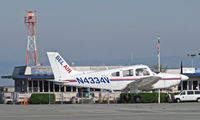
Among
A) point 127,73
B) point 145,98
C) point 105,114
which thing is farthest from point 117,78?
point 105,114

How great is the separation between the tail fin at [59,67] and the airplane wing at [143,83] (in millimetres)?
4770

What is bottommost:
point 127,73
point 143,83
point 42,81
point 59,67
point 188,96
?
point 188,96

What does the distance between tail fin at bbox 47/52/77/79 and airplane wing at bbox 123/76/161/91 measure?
4770 millimetres

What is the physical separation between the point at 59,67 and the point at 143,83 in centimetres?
717

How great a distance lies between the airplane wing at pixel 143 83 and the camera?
36594 mm

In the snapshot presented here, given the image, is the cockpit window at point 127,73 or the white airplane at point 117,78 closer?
the white airplane at point 117,78

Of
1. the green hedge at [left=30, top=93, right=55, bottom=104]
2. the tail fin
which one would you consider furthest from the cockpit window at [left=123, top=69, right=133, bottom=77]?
the green hedge at [left=30, top=93, right=55, bottom=104]

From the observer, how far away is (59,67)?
3834cm

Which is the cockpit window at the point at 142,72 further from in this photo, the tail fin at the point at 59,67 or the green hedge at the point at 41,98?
the green hedge at the point at 41,98

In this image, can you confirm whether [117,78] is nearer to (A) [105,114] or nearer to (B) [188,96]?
(B) [188,96]

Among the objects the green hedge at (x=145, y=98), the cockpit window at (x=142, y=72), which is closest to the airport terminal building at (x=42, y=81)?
the green hedge at (x=145, y=98)

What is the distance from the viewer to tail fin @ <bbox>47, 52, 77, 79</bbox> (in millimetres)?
37969

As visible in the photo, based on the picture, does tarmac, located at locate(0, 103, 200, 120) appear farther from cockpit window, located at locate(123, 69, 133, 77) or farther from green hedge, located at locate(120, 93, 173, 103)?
green hedge, located at locate(120, 93, 173, 103)

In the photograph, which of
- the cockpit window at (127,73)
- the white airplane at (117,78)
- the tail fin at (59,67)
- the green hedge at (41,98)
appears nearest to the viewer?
the white airplane at (117,78)
